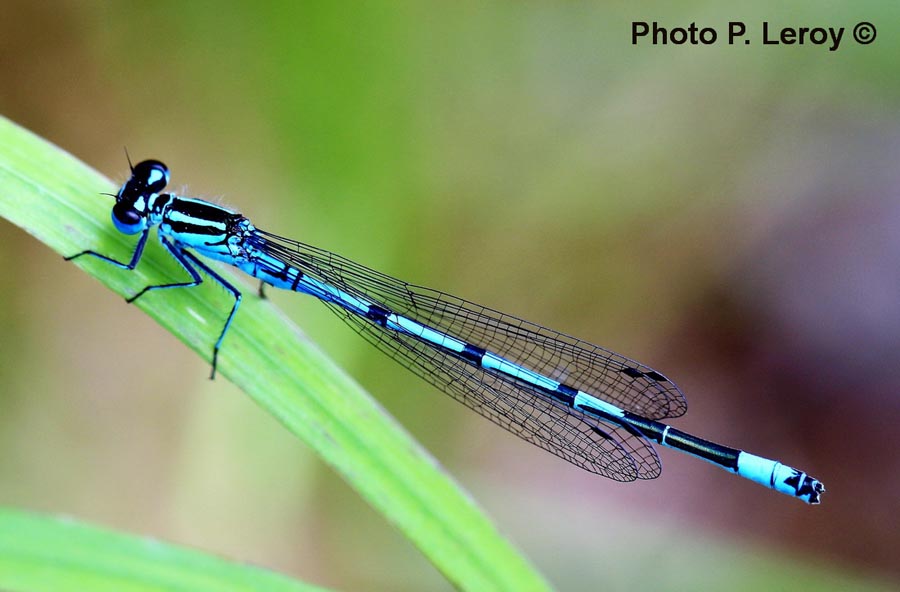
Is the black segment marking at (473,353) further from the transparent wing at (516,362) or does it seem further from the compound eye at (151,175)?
the compound eye at (151,175)

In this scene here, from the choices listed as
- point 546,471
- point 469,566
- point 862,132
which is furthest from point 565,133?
point 469,566

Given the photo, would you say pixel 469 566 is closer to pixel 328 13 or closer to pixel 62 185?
pixel 62 185

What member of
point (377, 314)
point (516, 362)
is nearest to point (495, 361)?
point (516, 362)

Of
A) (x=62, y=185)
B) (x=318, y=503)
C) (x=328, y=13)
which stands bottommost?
(x=318, y=503)
